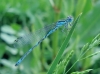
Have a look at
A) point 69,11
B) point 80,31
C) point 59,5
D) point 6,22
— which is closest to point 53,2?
point 59,5

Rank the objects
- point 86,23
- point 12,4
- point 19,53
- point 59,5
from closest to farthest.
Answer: point 59,5, point 19,53, point 86,23, point 12,4

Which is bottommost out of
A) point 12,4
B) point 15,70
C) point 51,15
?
point 15,70

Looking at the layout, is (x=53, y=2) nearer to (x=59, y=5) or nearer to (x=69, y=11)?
(x=59, y=5)

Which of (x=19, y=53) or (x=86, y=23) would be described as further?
(x=86, y=23)

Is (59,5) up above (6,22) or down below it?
below

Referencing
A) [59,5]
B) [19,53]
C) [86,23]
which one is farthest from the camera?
[86,23]

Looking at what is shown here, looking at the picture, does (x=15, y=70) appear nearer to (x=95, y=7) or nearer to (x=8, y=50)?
(x=8, y=50)
